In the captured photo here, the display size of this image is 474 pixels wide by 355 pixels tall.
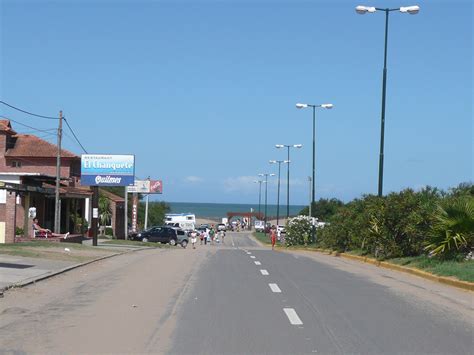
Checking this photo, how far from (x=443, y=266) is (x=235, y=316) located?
32.9ft

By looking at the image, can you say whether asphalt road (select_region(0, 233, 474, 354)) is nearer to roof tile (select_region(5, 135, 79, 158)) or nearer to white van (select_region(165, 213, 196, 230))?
roof tile (select_region(5, 135, 79, 158))

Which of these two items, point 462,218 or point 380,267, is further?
point 380,267

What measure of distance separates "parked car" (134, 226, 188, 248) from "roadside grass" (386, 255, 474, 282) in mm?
35417

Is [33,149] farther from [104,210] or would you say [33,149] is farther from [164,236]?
[164,236]

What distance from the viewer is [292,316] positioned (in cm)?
1181

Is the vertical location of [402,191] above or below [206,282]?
above

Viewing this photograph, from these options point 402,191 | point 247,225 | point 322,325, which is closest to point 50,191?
point 402,191

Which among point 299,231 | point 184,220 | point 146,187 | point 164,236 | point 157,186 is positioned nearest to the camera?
point 299,231

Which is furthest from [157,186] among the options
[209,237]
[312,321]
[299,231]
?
[312,321]

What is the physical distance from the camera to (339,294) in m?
15.3

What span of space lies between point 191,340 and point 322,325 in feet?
7.86

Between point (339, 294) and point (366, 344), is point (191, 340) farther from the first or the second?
point (339, 294)

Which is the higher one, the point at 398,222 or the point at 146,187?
the point at 146,187

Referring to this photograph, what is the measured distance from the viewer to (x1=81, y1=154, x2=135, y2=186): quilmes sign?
145ft
